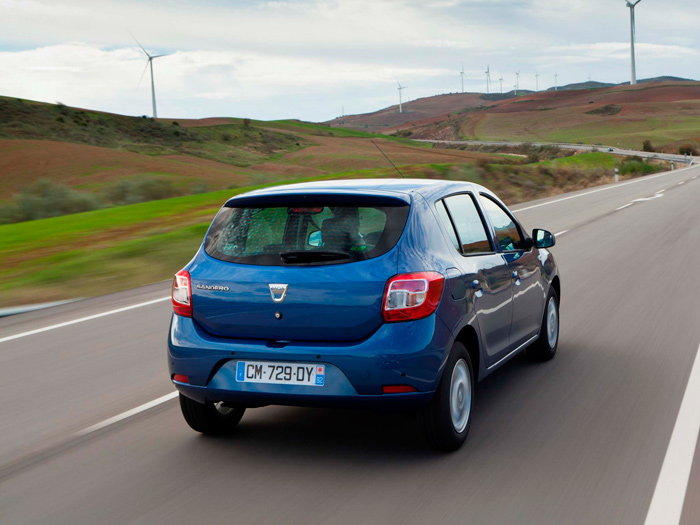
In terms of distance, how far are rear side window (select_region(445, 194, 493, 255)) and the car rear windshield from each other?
68cm

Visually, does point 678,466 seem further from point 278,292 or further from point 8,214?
point 8,214

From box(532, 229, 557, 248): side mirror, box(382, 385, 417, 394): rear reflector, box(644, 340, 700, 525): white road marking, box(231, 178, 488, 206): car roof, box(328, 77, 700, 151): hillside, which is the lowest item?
box(644, 340, 700, 525): white road marking

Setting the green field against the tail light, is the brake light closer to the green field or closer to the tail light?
the tail light

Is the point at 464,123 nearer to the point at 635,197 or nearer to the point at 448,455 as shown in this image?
the point at 635,197

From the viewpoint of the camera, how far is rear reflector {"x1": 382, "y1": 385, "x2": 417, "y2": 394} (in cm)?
461

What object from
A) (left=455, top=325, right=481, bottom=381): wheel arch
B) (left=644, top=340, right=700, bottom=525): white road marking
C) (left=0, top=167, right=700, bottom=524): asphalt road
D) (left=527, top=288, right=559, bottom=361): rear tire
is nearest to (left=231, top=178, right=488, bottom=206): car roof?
(left=455, top=325, right=481, bottom=381): wheel arch

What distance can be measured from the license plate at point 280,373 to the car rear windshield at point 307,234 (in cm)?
57

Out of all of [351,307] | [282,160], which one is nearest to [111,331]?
[351,307]

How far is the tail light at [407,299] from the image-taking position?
182 inches

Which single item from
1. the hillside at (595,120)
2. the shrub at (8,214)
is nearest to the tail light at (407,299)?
the shrub at (8,214)

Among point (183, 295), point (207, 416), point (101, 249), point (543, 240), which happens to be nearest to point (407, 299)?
point (183, 295)

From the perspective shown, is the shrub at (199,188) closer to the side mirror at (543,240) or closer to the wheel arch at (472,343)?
the side mirror at (543,240)

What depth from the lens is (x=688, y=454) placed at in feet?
16.1

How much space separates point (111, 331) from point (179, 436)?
13.0 feet
